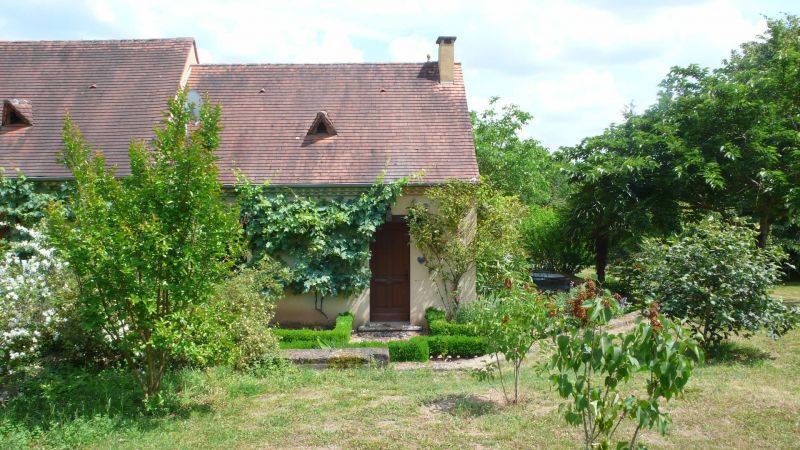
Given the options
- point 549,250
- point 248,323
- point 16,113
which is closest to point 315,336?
point 248,323

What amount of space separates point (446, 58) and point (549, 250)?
9236mm

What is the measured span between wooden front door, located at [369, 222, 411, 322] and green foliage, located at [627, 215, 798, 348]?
5170 mm

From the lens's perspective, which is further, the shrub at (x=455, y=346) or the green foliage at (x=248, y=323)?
the shrub at (x=455, y=346)

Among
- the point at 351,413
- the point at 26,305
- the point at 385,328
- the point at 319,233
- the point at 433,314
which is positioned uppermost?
the point at 319,233

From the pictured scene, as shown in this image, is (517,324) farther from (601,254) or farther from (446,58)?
(601,254)

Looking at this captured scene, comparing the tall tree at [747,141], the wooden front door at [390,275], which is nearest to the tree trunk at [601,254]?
the tall tree at [747,141]

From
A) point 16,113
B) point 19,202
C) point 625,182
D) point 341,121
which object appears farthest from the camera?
point 625,182

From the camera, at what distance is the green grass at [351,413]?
629 centimetres

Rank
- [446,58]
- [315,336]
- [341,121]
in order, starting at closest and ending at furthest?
[315,336], [341,121], [446,58]

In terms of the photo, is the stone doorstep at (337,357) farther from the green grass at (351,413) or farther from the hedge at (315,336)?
the hedge at (315,336)

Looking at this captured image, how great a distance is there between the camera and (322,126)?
14.4 m

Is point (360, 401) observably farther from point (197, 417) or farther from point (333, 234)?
point (333, 234)

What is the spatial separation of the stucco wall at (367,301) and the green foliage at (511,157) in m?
10.8

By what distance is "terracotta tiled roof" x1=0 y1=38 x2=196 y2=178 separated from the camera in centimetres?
1370
